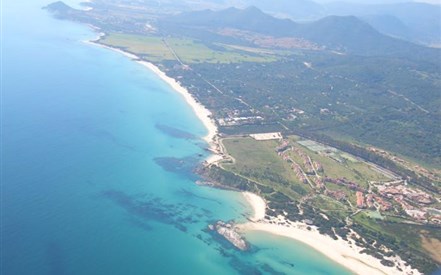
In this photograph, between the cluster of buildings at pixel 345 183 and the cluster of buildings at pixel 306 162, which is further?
the cluster of buildings at pixel 306 162

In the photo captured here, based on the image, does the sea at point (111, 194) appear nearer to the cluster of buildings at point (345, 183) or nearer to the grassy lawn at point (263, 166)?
the grassy lawn at point (263, 166)

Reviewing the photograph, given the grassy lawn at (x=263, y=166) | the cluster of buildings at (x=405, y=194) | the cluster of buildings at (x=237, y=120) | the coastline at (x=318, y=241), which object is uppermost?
the cluster of buildings at (x=405, y=194)

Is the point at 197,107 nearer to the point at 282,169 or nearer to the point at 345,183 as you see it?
the point at 282,169

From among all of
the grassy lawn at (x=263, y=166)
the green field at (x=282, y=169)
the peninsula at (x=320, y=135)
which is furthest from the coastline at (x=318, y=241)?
the green field at (x=282, y=169)

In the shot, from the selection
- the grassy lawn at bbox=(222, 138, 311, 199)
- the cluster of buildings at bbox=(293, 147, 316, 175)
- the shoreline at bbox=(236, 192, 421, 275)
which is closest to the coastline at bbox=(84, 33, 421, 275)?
the shoreline at bbox=(236, 192, 421, 275)

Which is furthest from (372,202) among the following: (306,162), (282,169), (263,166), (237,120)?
(237,120)
